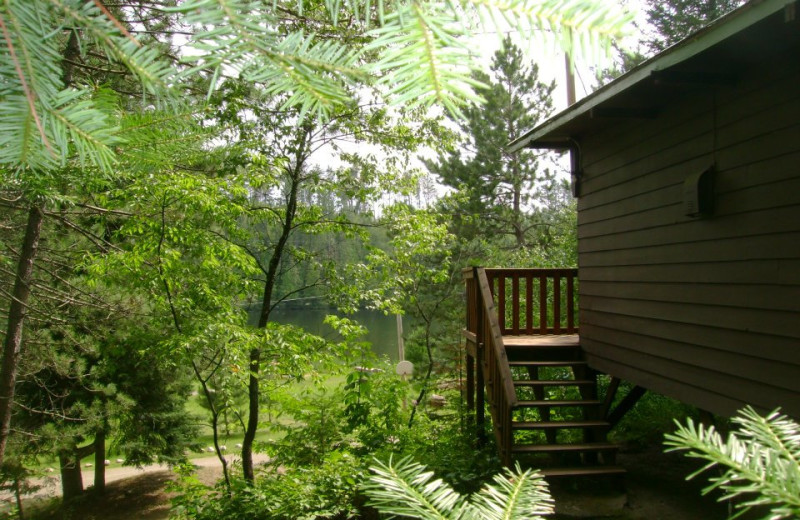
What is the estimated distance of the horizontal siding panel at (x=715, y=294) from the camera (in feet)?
10.3

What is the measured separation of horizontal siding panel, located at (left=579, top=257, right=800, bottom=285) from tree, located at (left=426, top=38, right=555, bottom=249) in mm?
11559

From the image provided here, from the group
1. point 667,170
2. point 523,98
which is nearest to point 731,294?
point 667,170

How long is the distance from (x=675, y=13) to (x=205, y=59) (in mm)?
18744

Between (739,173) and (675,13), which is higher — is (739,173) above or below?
below

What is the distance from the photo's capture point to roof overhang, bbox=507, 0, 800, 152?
2738 mm

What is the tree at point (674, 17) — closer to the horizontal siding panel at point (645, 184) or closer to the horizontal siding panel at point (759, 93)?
the horizontal siding panel at point (645, 184)

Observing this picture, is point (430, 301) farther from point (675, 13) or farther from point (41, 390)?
point (675, 13)

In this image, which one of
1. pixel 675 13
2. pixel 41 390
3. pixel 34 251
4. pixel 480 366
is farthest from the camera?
pixel 675 13

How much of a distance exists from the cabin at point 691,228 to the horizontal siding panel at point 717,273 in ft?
0.04

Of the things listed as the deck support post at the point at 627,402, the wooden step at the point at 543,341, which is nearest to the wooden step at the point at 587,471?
the deck support post at the point at 627,402

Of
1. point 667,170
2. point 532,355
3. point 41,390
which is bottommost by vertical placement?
point 41,390

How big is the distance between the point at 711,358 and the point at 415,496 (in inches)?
157

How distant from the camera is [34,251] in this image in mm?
5410

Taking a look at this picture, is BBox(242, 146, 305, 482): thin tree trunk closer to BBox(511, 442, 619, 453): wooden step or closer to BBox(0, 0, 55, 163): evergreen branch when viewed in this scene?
BBox(511, 442, 619, 453): wooden step
